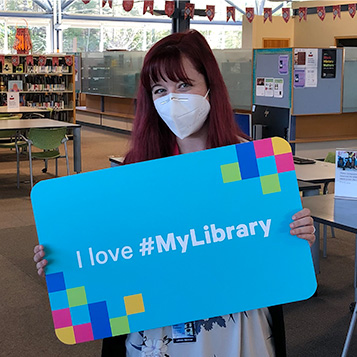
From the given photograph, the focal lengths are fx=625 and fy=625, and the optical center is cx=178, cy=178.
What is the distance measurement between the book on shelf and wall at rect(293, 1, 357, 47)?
13.1 m

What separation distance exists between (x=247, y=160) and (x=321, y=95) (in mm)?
7617

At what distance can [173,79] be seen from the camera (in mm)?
1545

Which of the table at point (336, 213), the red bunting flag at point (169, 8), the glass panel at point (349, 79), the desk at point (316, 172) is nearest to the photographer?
the table at point (336, 213)

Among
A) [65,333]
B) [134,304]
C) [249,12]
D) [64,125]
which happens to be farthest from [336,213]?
[249,12]

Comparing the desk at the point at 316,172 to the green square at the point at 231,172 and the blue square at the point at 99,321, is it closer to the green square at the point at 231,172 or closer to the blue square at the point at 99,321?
the green square at the point at 231,172

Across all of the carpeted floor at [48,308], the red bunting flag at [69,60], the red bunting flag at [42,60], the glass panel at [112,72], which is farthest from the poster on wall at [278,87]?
the red bunting flag at [42,60]

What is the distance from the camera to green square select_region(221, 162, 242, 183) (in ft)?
4.84

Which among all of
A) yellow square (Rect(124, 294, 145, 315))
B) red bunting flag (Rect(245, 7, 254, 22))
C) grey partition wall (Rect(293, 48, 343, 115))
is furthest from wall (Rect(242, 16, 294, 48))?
yellow square (Rect(124, 294, 145, 315))

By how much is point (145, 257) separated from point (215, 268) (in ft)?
0.55

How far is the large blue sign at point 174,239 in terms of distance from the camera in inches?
57.6

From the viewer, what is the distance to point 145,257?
1.47 meters

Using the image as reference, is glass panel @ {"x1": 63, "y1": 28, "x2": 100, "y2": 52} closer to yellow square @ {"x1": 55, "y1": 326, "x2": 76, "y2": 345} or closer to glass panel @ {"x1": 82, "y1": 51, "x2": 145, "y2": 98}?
glass panel @ {"x1": 82, "y1": 51, "x2": 145, "y2": 98}

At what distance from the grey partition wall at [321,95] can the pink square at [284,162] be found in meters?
7.24

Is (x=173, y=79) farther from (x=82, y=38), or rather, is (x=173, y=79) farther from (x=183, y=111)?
(x=82, y=38)
